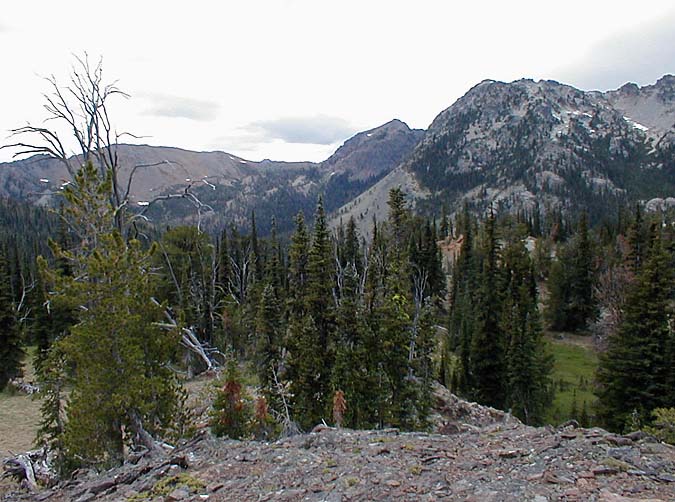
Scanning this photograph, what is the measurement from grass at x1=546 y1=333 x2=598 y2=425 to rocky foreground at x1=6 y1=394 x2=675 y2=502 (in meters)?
23.2

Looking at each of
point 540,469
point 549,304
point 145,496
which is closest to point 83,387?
point 145,496

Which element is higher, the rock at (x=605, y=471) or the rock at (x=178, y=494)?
the rock at (x=605, y=471)

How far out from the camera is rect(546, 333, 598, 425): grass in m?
32.1

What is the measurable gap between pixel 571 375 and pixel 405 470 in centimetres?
4036

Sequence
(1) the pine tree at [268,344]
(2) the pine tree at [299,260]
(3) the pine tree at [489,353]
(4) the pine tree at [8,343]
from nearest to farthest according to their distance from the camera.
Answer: (1) the pine tree at [268,344] < (2) the pine tree at [299,260] < (4) the pine tree at [8,343] < (3) the pine tree at [489,353]

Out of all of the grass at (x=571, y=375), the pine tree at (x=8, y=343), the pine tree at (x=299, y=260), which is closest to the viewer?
the pine tree at (x=299, y=260)

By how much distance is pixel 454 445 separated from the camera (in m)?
7.98

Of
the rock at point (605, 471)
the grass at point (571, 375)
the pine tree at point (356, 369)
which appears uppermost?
the rock at point (605, 471)

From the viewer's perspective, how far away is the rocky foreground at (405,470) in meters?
5.78

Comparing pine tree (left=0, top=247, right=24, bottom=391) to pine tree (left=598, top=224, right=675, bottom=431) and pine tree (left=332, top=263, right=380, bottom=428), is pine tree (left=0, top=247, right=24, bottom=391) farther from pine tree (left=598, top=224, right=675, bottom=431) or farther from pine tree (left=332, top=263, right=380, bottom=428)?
pine tree (left=598, top=224, right=675, bottom=431)

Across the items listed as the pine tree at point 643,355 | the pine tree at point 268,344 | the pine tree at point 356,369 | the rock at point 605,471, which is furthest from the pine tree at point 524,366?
the rock at point 605,471

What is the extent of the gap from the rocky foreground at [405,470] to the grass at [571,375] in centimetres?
2317

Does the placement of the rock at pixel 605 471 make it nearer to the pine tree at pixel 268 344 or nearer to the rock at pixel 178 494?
the rock at pixel 178 494

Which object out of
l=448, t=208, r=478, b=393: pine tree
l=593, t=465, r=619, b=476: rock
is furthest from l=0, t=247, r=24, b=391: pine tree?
l=593, t=465, r=619, b=476: rock
